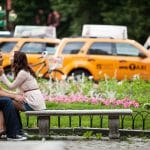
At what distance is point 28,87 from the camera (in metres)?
12.7

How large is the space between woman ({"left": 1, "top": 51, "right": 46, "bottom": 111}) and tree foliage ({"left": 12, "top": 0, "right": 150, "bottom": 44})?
103 ft

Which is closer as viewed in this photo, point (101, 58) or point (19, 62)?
point (19, 62)

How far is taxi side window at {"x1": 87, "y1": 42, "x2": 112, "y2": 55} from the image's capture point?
2703 centimetres

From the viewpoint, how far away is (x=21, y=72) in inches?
499

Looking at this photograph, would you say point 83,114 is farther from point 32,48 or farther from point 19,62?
point 32,48

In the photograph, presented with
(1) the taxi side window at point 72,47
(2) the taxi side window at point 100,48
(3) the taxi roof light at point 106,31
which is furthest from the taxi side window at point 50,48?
(3) the taxi roof light at point 106,31

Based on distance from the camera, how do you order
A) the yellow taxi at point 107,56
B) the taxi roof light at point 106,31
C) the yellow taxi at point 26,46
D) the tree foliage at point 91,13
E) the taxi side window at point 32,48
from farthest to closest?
the tree foliage at point 91,13 → the taxi roof light at point 106,31 → the taxi side window at point 32,48 → the yellow taxi at point 26,46 → the yellow taxi at point 107,56

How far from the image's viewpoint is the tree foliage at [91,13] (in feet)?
146

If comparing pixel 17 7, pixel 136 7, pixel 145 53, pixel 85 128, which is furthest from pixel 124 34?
pixel 17 7

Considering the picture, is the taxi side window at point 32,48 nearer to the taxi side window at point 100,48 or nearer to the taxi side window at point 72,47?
the taxi side window at point 72,47

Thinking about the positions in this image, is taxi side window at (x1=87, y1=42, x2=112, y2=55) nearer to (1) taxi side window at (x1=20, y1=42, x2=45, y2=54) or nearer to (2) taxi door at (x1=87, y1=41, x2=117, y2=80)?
(2) taxi door at (x1=87, y1=41, x2=117, y2=80)

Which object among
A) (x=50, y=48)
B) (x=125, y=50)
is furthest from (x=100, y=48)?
(x=50, y=48)

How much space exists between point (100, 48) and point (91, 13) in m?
22.1

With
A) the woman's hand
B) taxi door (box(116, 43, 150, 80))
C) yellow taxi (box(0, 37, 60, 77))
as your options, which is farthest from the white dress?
yellow taxi (box(0, 37, 60, 77))
